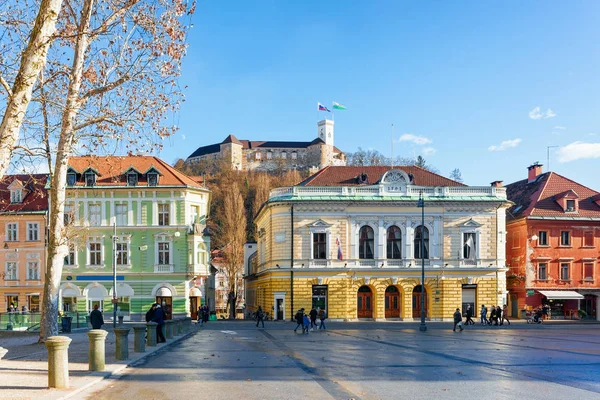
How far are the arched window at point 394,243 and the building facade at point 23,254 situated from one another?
89.9 ft

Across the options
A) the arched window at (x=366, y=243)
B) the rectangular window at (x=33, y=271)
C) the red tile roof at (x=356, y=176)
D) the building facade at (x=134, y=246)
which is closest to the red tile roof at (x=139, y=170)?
the building facade at (x=134, y=246)

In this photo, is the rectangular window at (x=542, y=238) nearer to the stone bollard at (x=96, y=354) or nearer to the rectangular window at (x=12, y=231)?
the rectangular window at (x=12, y=231)

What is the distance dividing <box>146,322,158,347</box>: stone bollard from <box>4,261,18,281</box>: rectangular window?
3561cm

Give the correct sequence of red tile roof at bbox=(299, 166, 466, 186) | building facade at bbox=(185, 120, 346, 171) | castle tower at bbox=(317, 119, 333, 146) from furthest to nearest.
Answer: castle tower at bbox=(317, 119, 333, 146)
building facade at bbox=(185, 120, 346, 171)
red tile roof at bbox=(299, 166, 466, 186)

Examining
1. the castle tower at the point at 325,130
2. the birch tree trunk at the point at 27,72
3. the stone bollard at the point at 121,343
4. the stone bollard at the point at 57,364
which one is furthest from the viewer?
the castle tower at the point at 325,130

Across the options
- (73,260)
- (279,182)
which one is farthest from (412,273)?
(279,182)

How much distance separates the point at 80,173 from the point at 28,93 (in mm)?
44191

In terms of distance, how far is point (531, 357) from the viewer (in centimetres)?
2162

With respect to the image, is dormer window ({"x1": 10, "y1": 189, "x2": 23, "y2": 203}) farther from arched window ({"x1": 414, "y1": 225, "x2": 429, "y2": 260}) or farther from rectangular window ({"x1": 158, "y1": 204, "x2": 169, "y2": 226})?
arched window ({"x1": 414, "y1": 225, "x2": 429, "y2": 260})

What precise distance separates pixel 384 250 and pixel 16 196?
102 feet

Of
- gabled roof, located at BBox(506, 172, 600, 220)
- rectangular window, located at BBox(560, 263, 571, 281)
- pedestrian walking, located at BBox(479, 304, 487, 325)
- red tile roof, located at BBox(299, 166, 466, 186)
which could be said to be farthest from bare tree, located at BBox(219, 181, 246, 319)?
rectangular window, located at BBox(560, 263, 571, 281)

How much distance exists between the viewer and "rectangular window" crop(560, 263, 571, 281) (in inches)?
2180

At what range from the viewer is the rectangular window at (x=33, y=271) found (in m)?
54.9

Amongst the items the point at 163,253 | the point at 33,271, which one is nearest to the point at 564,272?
the point at 163,253
